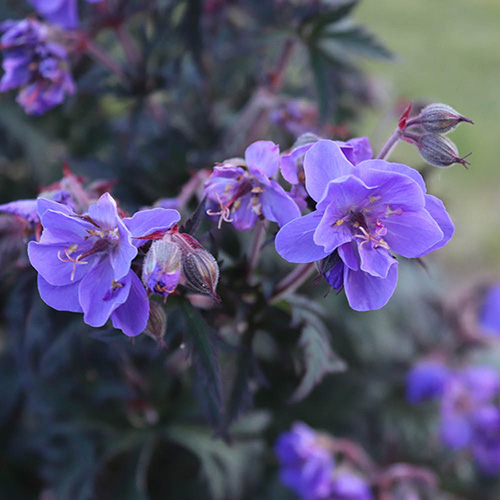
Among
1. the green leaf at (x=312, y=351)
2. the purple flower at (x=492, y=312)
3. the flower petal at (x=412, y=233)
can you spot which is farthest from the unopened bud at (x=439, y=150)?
the purple flower at (x=492, y=312)

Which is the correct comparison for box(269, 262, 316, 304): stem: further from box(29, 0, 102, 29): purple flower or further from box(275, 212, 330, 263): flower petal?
box(29, 0, 102, 29): purple flower

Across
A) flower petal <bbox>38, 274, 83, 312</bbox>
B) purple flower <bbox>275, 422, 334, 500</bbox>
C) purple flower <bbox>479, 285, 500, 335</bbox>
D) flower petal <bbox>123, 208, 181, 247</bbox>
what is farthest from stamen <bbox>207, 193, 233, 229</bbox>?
purple flower <bbox>479, 285, 500, 335</bbox>

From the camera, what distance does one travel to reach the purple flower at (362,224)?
2.30ft

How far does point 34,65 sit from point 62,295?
1.77 ft

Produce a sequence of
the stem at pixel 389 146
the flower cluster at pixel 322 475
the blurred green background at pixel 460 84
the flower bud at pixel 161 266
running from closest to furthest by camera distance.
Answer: the flower bud at pixel 161 266 < the stem at pixel 389 146 < the flower cluster at pixel 322 475 < the blurred green background at pixel 460 84

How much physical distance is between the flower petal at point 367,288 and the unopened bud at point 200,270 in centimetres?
16

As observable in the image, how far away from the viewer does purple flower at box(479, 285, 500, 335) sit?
6.50ft

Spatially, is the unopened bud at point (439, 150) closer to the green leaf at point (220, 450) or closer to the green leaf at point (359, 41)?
the green leaf at point (359, 41)

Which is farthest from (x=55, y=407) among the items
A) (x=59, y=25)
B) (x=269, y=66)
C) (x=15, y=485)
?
(x=269, y=66)

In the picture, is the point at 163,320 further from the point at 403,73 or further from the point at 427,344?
the point at 403,73

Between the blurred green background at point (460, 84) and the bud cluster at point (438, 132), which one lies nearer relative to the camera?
the bud cluster at point (438, 132)

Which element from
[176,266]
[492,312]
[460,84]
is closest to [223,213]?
[176,266]

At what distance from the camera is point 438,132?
78cm

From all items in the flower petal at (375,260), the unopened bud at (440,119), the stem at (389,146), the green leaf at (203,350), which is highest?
the unopened bud at (440,119)
